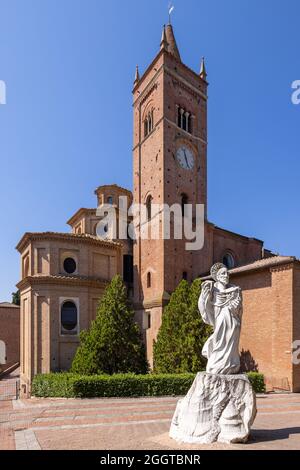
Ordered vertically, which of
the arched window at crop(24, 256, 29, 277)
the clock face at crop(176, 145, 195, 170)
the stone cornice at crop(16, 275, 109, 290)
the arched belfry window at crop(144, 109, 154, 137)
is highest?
the arched belfry window at crop(144, 109, 154, 137)

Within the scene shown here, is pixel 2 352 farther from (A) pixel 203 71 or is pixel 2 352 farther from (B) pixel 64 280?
(A) pixel 203 71

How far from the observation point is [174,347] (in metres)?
20.5

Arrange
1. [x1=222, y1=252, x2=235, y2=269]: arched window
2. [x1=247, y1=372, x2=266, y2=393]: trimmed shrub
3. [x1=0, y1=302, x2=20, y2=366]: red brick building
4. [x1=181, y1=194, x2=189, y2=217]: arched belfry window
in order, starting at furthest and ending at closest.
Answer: [x1=0, y1=302, x2=20, y2=366]: red brick building
[x1=222, y1=252, x2=235, y2=269]: arched window
[x1=181, y1=194, x2=189, y2=217]: arched belfry window
[x1=247, y1=372, x2=266, y2=393]: trimmed shrub

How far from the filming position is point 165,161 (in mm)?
26094

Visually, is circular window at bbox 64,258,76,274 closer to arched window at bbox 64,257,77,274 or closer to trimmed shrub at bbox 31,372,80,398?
arched window at bbox 64,257,77,274

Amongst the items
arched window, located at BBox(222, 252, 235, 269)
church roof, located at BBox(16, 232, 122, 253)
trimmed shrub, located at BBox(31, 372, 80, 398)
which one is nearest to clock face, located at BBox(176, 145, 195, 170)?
arched window, located at BBox(222, 252, 235, 269)

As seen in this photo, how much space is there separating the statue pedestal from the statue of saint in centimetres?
30

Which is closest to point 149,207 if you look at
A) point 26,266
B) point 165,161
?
point 165,161

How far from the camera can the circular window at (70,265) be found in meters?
25.3

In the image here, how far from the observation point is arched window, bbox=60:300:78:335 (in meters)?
24.2

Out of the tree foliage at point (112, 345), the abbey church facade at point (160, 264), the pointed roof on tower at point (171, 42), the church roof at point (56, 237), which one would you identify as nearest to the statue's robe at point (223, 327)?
the tree foliage at point (112, 345)

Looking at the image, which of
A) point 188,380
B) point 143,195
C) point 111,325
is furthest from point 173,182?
point 188,380

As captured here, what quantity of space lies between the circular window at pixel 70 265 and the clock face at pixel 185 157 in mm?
10545
